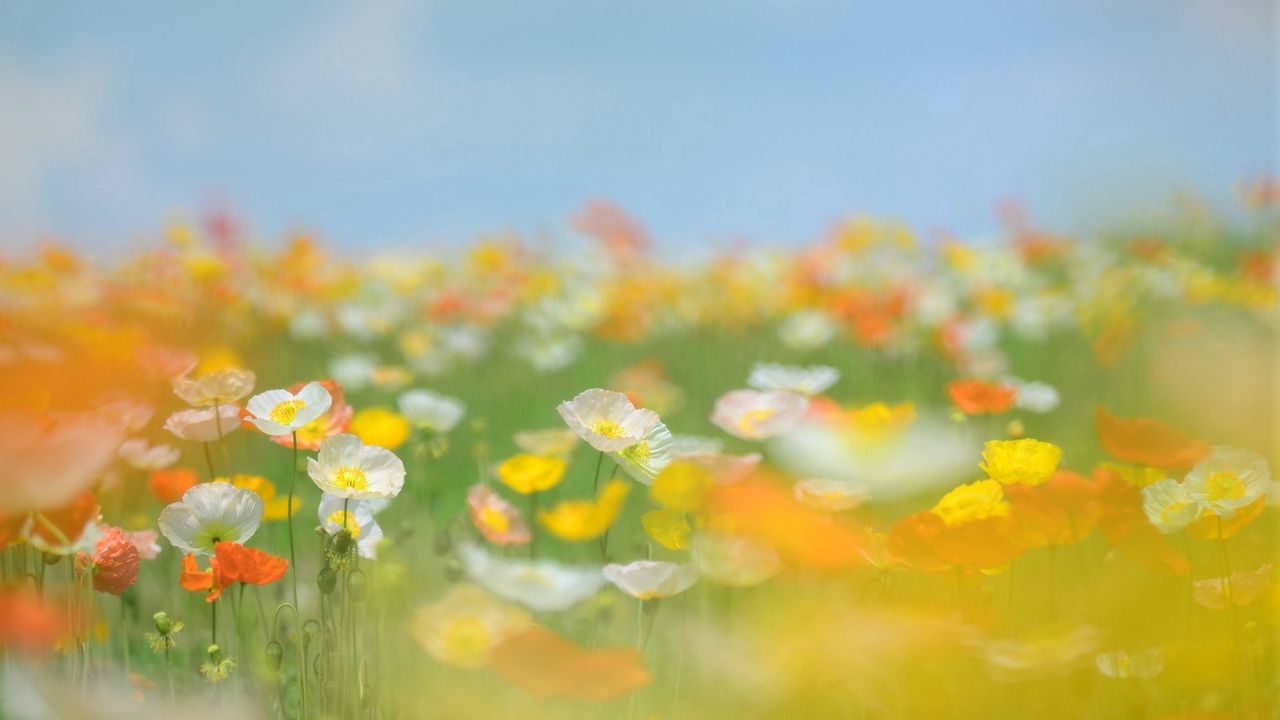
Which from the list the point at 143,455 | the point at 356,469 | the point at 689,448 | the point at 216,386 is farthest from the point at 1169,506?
the point at 143,455

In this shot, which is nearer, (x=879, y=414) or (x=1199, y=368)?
(x=879, y=414)

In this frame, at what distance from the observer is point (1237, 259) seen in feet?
10.4

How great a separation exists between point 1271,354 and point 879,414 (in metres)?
1.43

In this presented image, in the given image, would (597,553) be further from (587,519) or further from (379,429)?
(587,519)

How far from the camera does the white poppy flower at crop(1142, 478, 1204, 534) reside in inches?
31.0

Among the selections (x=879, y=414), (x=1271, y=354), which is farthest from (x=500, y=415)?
(x=1271, y=354)

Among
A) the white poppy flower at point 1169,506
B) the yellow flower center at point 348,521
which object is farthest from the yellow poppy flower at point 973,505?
the yellow flower center at point 348,521

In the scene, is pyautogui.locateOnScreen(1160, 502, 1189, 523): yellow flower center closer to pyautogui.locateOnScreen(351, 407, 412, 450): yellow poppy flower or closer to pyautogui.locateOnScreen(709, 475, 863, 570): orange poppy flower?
pyautogui.locateOnScreen(709, 475, 863, 570): orange poppy flower

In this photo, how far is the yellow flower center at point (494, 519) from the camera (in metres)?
0.82

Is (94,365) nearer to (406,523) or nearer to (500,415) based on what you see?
(406,523)

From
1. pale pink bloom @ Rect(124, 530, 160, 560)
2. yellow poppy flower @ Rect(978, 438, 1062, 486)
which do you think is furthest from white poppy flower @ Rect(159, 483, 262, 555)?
yellow poppy flower @ Rect(978, 438, 1062, 486)

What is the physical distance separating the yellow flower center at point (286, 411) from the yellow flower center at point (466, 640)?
0.20 metres

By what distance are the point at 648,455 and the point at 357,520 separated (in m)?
0.21

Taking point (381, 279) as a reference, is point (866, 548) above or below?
above
